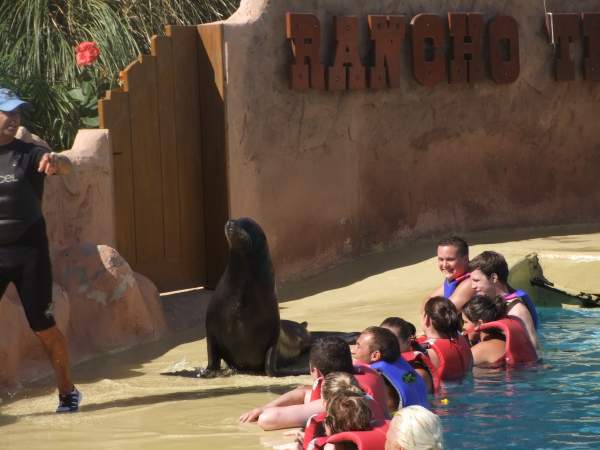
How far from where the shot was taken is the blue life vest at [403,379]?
6383 mm

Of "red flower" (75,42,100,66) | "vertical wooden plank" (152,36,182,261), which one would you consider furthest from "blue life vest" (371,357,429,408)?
"red flower" (75,42,100,66)

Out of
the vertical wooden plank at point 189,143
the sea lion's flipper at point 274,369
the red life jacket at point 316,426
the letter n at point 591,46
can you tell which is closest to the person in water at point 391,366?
the red life jacket at point 316,426

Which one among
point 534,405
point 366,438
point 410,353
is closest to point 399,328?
point 410,353

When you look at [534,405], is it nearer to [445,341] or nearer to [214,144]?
[445,341]

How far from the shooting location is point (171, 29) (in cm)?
1045

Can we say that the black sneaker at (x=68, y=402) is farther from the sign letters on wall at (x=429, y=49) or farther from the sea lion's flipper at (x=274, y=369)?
the sign letters on wall at (x=429, y=49)

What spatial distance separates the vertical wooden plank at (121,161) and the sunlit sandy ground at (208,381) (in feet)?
3.83

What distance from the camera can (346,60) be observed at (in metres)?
11.5

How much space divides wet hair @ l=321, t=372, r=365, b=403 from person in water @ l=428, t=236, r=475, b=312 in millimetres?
3062

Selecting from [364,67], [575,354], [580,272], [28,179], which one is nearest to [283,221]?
[364,67]

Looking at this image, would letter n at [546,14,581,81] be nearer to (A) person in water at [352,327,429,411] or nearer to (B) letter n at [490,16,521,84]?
(B) letter n at [490,16,521,84]

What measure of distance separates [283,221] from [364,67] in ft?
5.58

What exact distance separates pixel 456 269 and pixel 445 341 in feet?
3.63

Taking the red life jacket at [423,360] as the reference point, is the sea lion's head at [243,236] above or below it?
above
